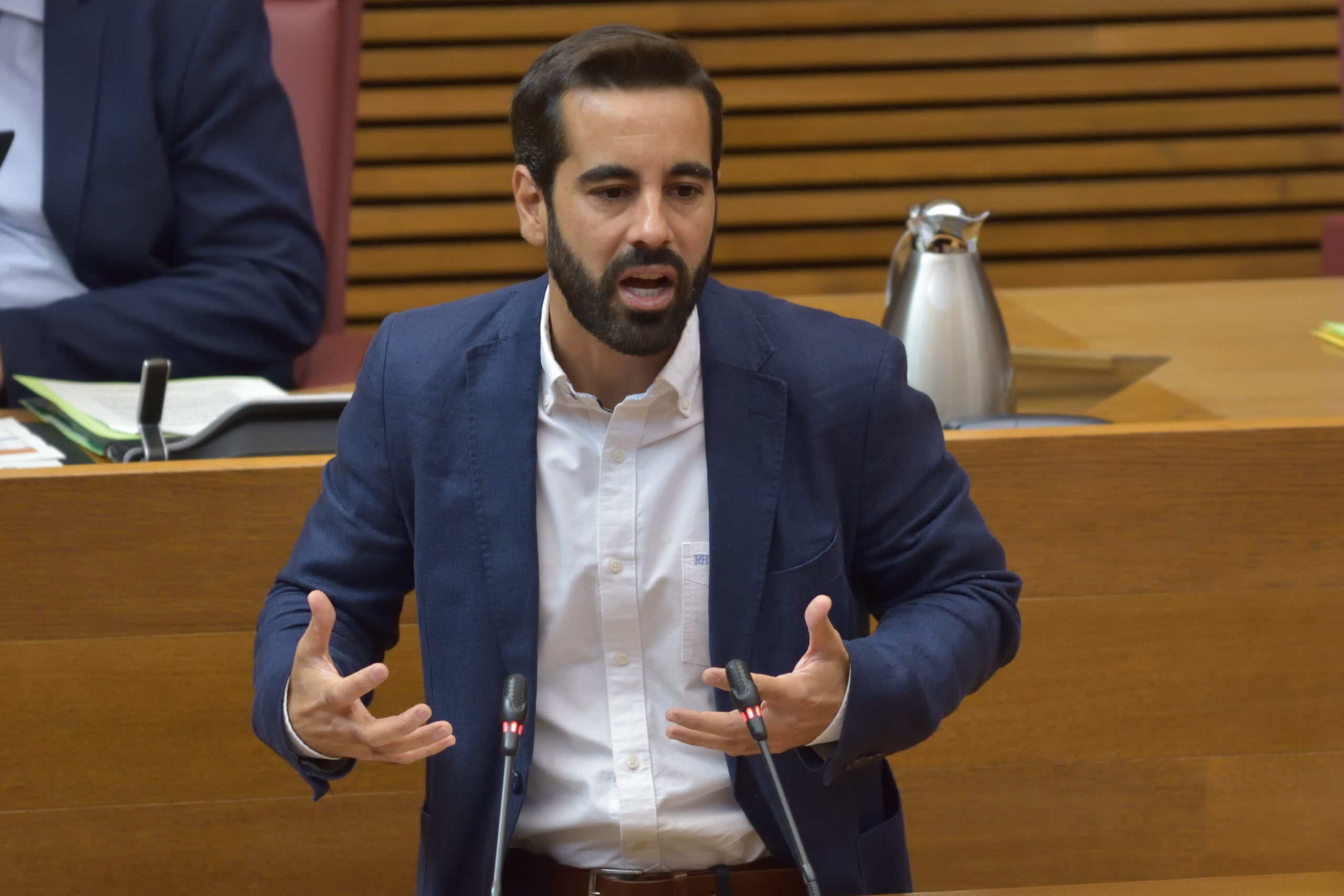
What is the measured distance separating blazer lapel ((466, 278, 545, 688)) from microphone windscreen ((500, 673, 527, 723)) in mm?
179

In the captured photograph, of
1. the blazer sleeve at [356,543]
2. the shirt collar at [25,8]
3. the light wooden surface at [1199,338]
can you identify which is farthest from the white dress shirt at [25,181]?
the light wooden surface at [1199,338]

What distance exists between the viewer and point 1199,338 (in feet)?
6.71

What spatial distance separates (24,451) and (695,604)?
0.74 meters

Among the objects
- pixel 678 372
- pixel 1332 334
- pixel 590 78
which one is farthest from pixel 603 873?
pixel 1332 334

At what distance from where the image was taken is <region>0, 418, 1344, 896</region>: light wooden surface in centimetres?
137

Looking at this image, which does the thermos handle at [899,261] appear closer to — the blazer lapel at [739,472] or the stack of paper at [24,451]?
the blazer lapel at [739,472]

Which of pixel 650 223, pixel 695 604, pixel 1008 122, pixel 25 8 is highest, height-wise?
pixel 1008 122

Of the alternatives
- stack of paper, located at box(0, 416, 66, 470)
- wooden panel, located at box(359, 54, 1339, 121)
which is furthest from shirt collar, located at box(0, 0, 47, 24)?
wooden panel, located at box(359, 54, 1339, 121)

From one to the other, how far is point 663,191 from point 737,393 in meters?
0.17

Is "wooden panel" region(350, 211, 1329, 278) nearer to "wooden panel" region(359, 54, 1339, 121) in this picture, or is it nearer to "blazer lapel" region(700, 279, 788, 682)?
"wooden panel" region(359, 54, 1339, 121)

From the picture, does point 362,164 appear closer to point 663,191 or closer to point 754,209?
point 754,209

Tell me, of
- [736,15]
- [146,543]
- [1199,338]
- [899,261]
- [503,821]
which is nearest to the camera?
[503,821]

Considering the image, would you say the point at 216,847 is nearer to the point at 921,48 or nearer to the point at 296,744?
the point at 296,744

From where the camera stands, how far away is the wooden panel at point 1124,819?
145 cm
